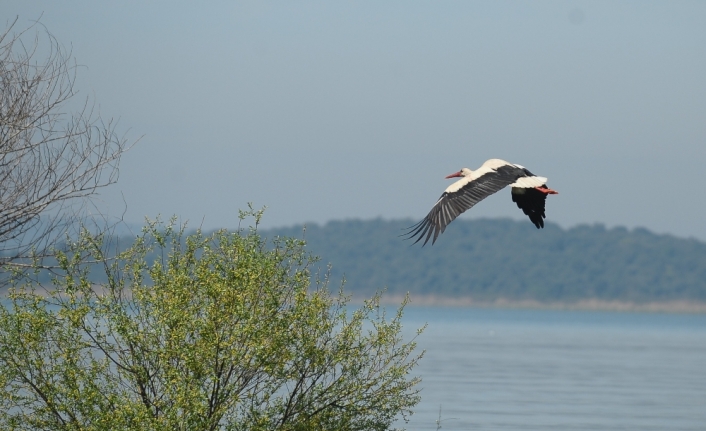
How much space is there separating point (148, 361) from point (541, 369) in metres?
46.3

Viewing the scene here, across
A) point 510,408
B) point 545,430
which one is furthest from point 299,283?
point 510,408

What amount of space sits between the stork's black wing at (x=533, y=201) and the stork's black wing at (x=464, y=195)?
40cm

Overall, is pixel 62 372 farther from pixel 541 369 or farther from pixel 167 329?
pixel 541 369

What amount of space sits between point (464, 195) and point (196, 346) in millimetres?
5005

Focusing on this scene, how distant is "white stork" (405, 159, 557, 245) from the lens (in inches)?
589

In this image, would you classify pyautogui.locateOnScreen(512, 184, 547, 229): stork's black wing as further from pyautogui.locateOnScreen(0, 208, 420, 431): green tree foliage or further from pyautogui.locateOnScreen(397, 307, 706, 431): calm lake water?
pyautogui.locateOnScreen(397, 307, 706, 431): calm lake water

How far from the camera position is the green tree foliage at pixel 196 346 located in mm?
12438

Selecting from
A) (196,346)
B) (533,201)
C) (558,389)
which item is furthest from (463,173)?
(558,389)

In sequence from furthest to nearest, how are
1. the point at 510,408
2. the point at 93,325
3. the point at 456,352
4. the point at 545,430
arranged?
the point at 456,352 → the point at 510,408 → the point at 545,430 → the point at 93,325

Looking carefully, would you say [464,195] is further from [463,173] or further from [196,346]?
[196,346]

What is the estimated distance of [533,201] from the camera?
17.1 m

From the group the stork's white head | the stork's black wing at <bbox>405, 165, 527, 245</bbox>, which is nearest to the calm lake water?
the stork's white head

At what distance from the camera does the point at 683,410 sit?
39.1 m

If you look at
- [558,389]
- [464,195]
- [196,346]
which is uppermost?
[464,195]
